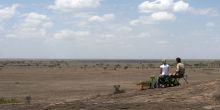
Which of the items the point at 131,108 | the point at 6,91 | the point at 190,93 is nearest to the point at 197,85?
the point at 190,93

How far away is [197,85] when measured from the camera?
19172 mm

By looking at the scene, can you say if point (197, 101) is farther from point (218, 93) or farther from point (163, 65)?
point (163, 65)

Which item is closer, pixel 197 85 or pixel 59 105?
pixel 59 105

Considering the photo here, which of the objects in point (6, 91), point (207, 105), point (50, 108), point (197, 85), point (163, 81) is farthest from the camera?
point (6, 91)

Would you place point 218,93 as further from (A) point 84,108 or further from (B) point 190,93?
(A) point 84,108

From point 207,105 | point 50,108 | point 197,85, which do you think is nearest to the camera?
point 207,105

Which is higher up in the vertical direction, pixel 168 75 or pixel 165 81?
pixel 168 75

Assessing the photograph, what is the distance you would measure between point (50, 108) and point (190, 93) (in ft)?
16.3

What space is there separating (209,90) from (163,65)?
448cm

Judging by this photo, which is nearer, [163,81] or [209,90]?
[209,90]

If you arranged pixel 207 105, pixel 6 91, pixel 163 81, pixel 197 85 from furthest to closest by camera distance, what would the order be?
pixel 6 91, pixel 163 81, pixel 197 85, pixel 207 105

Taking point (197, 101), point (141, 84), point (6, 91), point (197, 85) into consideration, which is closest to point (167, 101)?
point (197, 101)

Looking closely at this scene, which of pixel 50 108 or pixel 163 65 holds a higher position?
pixel 163 65

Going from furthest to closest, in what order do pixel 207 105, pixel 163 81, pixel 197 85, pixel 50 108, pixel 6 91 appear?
1. pixel 6 91
2. pixel 163 81
3. pixel 197 85
4. pixel 50 108
5. pixel 207 105
